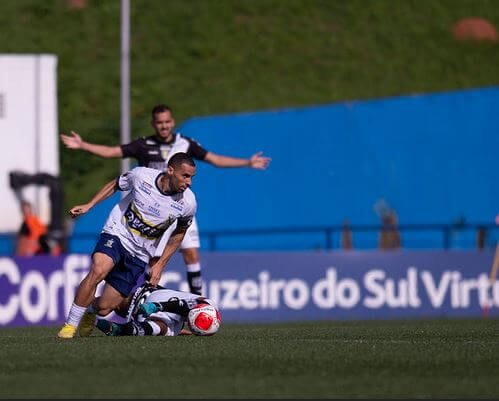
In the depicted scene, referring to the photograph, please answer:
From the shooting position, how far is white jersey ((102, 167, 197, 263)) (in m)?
12.4

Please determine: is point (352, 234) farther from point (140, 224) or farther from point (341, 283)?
point (140, 224)

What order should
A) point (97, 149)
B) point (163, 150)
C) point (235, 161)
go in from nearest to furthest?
1. point (163, 150)
2. point (97, 149)
3. point (235, 161)

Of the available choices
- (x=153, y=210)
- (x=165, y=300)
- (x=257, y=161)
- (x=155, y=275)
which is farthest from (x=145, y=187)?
(x=257, y=161)

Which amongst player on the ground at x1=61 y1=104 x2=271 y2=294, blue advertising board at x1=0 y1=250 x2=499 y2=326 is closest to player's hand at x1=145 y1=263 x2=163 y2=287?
player on the ground at x1=61 y1=104 x2=271 y2=294

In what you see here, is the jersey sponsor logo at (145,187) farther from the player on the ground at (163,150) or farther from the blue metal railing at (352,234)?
the blue metal railing at (352,234)

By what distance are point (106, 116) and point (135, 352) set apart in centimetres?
2416

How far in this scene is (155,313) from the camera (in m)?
13.0

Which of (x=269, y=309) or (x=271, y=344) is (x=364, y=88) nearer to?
(x=269, y=309)

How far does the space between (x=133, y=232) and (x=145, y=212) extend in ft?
0.71

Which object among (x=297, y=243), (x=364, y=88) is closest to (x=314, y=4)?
(x=364, y=88)

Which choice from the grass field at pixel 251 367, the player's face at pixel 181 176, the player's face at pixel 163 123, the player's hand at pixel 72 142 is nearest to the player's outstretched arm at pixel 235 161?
the player's face at pixel 163 123

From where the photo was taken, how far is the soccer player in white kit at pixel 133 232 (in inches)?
483

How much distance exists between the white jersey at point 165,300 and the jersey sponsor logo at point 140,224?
23.4 inches

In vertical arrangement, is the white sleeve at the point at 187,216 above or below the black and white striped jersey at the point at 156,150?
below
